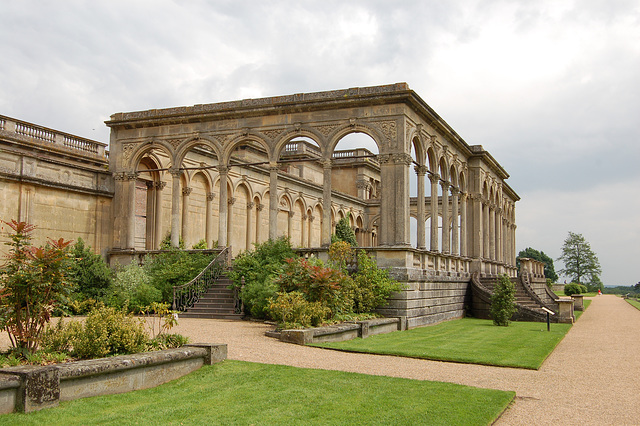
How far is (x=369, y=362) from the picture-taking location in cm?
1168

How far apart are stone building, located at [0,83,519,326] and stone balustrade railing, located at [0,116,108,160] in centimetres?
7

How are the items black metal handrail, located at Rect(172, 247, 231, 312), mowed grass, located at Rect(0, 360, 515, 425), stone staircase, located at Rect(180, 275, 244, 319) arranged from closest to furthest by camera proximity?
mowed grass, located at Rect(0, 360, 515, 425), stone staircase, located at Rect(180, 275, 244, 319), black metal handrail, located at Rect(172, 247, 231, 312)

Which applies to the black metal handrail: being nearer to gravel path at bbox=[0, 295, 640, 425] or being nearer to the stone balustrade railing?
gravel path at bbox=[0, 295, 640, 425]

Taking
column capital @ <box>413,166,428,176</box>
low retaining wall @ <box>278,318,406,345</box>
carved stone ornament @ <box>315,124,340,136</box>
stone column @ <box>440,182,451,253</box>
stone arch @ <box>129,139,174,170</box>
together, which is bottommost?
low retaining wall @ <box>278,318,406,345</box>

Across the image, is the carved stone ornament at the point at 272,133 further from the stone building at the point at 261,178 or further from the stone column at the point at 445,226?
the stone column at the point at 445,226

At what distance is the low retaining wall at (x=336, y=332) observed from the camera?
13438 millimetres

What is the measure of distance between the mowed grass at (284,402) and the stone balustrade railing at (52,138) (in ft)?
51.1

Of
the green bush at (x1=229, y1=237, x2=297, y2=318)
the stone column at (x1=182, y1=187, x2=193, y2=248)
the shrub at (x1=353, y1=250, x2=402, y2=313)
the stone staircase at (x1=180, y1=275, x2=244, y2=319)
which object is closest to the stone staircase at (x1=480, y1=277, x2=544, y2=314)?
the shrub at (x1=353, y1=250, x2=402, y2=313)

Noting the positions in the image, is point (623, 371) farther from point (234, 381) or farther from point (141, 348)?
point (141, 348)

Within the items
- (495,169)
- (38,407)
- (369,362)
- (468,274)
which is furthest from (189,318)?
(495,169)

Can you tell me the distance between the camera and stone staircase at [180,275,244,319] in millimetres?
19312

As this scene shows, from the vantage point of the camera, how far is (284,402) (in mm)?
8172

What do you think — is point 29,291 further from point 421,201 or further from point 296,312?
point 421,201

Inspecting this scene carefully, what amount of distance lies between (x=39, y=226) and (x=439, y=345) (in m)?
14.4
